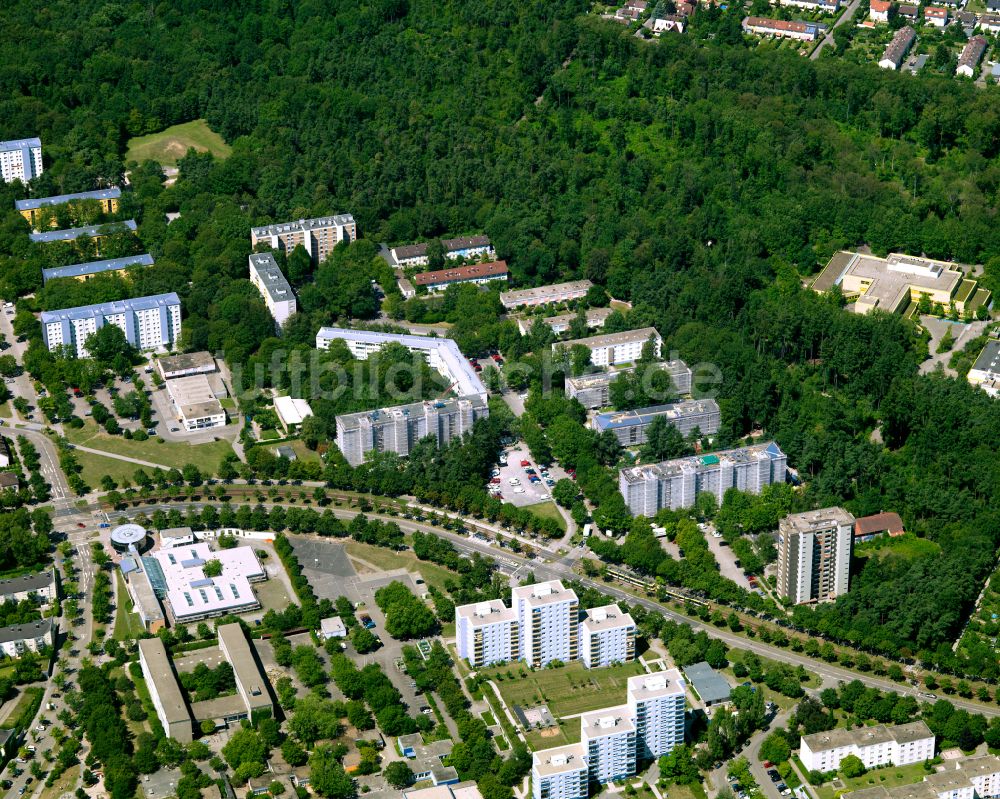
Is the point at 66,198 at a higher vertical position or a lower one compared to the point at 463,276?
higher

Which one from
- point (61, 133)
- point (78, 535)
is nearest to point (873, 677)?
point (78, 535)

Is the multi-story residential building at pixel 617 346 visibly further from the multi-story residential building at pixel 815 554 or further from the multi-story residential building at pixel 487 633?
the multi-story residential building at pixel 487 633

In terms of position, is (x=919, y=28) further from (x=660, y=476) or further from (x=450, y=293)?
(x=660, y=476)

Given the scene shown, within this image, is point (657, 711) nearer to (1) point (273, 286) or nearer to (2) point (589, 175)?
(1) point (273, 286)

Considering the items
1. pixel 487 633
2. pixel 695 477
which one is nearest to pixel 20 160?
pixel 695 477

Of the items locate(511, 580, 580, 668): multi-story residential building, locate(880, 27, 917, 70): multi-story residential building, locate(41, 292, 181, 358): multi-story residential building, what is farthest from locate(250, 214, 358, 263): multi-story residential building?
locate(880, 27, 917, 70): multi-story residential building

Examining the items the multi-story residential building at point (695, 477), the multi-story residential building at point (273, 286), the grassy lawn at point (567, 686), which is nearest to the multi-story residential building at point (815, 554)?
the multi-story residential building at point (695, 477)
